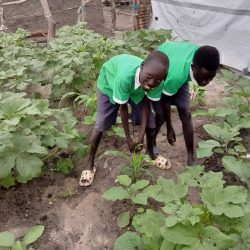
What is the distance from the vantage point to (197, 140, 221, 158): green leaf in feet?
9.86

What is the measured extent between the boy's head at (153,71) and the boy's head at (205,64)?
35 centimetres

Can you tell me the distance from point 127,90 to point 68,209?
3.41 feet

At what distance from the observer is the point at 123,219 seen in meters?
2.62

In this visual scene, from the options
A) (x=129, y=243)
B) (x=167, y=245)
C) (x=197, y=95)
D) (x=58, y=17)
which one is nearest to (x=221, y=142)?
(x=197, y=95)

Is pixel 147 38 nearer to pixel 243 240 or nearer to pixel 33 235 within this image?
pixel 33 235

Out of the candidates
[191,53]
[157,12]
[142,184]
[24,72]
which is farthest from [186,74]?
[157,12]

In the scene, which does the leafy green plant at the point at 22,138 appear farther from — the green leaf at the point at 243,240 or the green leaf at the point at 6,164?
the green leaf at the point at 243,240

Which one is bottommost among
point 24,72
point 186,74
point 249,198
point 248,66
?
point 248,66

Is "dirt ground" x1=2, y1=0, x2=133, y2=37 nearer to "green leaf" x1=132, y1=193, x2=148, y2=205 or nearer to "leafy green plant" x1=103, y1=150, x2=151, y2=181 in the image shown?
"leafy green plant" x1=103, y1=150, x2=151, y2=181

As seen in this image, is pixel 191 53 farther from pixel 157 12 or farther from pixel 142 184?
pixel 157 12

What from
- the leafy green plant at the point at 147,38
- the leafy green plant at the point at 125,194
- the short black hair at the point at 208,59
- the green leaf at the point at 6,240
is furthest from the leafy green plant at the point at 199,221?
the leafy green plant at the point at 147,38

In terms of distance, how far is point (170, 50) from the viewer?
303cm

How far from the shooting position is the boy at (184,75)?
2.70 meters

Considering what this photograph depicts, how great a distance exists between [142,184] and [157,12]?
612 centimetres
